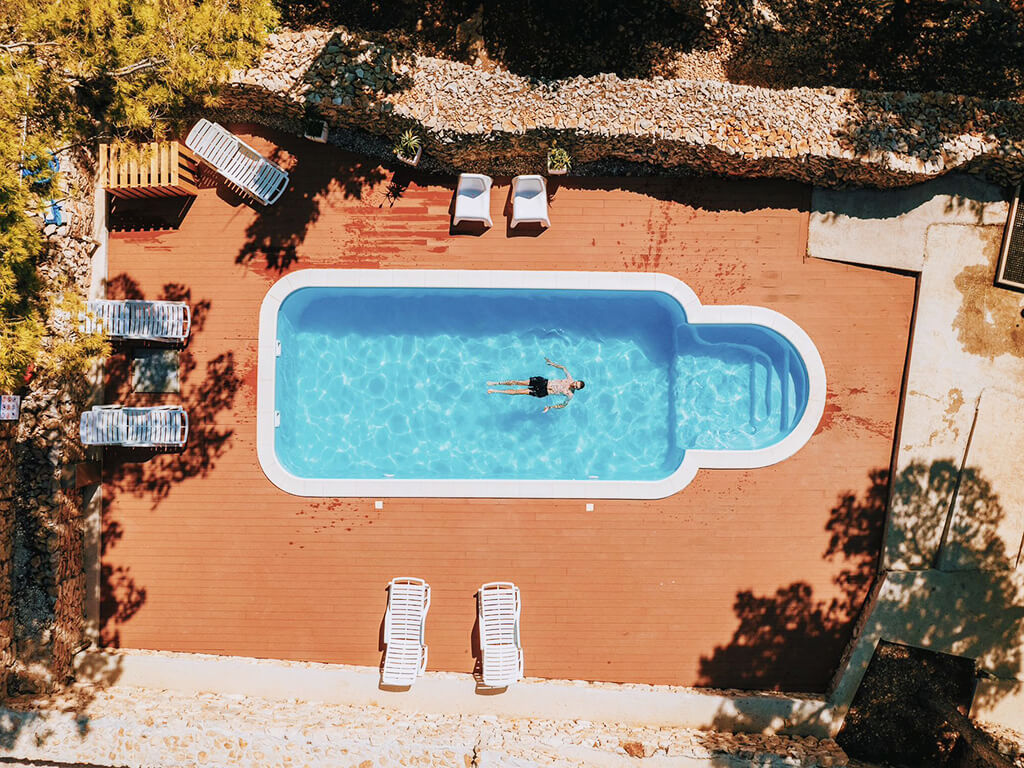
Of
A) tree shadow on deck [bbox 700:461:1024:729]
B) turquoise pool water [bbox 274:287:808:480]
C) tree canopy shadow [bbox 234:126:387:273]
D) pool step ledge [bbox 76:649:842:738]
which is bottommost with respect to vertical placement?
pool step ledge [bbox 76:649:842:738]

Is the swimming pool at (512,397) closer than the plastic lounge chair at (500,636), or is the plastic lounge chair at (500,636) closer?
the plastic lounge chair at (500,636)

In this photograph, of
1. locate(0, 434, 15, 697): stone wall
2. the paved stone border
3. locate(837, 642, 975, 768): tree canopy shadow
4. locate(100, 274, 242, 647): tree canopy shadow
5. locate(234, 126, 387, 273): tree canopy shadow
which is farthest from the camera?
locate(837, 642, 975, 768): tree canopy shadow

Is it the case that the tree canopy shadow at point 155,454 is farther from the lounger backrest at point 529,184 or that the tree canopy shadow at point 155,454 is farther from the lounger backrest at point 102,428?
the lounger backrest at point 529,184

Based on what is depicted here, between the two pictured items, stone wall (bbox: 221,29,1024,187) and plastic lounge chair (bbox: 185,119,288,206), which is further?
plastic lounge chair (bbox: 185,119,288,206)

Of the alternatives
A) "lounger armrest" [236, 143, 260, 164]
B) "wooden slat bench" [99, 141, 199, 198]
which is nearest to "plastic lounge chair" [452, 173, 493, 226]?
"lounger armrest" [236, 143, 260, 164]

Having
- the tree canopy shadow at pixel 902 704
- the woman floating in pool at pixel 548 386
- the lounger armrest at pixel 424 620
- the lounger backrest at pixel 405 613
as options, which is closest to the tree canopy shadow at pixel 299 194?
the woman floating in pool at pixel 548 386

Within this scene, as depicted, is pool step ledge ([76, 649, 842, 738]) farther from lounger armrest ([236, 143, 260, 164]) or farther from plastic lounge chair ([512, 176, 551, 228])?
lounger armrest ([236, 143, 260, 164])
